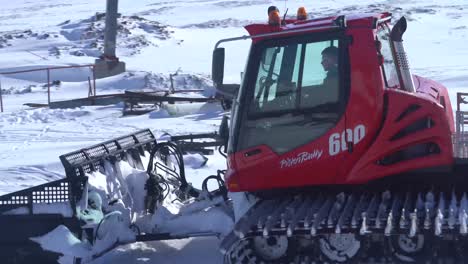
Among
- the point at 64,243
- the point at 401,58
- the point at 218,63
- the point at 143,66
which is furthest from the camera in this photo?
the point at 143,66

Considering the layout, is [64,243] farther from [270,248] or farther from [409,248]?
[409,248]

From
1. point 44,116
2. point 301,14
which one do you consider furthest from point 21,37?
point 301,14

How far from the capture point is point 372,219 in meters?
6.37

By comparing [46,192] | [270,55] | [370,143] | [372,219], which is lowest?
[46,192]

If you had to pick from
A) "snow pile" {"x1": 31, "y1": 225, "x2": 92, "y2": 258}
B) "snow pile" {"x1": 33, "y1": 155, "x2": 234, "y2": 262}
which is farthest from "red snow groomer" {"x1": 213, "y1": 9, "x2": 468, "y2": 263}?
"snow pile" {"x1": 31, "y1": 225, "x2": 92, "y2": 258}

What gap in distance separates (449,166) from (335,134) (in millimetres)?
868

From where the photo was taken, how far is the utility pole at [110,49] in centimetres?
2508

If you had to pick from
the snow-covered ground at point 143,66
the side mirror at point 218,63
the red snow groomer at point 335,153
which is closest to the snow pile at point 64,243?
the snow-covered ground at point 143,66

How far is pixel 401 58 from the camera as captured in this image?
742cm

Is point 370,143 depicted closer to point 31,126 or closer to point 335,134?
point 335,134

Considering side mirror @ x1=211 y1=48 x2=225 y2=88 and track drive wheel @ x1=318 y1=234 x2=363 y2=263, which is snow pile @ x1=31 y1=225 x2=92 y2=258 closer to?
side mirror @ x1=211 y1=48 x2=225 y2=88

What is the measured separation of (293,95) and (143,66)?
2637 centimetres

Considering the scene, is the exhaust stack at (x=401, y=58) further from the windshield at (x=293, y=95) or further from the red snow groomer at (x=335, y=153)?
the windshield at (x=293, y=95)

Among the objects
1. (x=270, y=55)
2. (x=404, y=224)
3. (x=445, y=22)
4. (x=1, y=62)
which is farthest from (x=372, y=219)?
(x=445, y=22)
